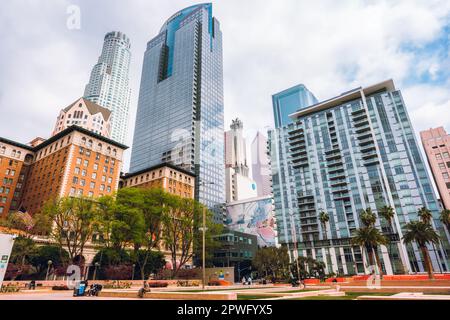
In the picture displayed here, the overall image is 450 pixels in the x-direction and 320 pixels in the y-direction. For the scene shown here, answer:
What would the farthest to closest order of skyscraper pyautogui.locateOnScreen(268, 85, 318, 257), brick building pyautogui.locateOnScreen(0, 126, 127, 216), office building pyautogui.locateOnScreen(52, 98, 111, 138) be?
1. office building pyautogui.locateOnScreen(52, 98, 111, 138)
2. skyscraper pyautogui.locateOnScreen(268, 85, 318, 257)
3. brick building pyautogui.locateOnScreen(0, 126, 127, 216)

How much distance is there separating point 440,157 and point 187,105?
116442mm

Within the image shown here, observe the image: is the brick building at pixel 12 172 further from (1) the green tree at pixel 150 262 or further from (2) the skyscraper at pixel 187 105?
(2) the skyscraper at pixel 187 105

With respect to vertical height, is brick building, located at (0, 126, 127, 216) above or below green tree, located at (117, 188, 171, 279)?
above

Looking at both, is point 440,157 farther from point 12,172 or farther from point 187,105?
point 12,172

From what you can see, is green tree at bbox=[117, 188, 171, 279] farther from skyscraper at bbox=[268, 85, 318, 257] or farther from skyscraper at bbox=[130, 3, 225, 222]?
skyscraper at bbox=[130, 3, 225, 222]

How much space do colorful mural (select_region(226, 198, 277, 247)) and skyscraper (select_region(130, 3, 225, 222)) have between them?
789 inches

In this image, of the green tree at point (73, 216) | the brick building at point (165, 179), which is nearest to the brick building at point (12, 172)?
the brick building at point (165, 179)

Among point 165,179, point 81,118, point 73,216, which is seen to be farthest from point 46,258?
point 81,118

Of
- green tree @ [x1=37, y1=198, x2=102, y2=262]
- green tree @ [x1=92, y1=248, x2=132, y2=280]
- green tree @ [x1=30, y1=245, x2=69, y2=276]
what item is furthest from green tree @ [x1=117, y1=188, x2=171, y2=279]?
green tree @ [x1=30, y1=245, x2=69, y2=276]

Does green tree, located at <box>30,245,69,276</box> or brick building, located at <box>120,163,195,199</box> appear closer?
green tree, located at <box>30,245,69,276</box>

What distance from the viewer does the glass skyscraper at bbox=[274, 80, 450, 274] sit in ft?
299

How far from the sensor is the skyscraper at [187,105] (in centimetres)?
14438

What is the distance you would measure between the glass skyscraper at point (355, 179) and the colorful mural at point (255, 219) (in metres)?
38.8
